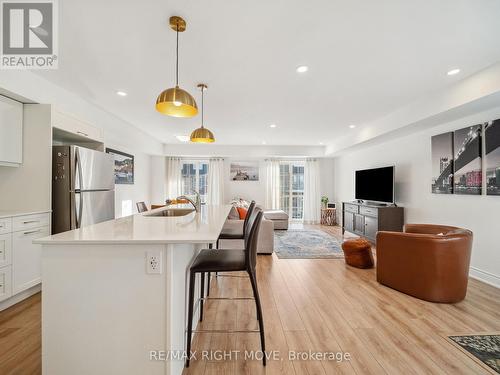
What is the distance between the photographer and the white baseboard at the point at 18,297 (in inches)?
88.5

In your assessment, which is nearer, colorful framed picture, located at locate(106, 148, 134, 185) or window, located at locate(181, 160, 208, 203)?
colorful framed picture, located at locate(106, 148, 134, 185)

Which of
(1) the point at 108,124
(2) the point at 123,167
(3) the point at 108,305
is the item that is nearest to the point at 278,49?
(3) the point at 108,305

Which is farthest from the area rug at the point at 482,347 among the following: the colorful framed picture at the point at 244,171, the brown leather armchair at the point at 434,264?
the colorful framed picture at the point at 244,171

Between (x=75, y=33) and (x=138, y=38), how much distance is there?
1.74 ft

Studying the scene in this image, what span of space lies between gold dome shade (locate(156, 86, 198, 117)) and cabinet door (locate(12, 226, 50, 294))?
1.88 meters

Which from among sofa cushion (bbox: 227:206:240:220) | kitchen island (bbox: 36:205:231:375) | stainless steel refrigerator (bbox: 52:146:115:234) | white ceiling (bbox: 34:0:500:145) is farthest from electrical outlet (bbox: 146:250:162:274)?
sofa cushion (bbox: 227:206:240:220)

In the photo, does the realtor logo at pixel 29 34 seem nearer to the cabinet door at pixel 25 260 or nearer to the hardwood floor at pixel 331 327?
the cabinet door at pixel 25 260

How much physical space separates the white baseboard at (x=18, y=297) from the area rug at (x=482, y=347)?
4.15 m

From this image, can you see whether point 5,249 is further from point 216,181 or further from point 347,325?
point 216,181

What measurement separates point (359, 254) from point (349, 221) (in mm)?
2209

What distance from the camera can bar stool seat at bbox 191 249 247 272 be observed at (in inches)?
62.4

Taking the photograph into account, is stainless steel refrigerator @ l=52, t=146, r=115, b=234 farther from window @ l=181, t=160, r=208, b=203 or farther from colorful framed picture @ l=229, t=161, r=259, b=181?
colorful framed picture @ l=229, t=161, r=259, b=181

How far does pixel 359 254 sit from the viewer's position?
3461 millimetres

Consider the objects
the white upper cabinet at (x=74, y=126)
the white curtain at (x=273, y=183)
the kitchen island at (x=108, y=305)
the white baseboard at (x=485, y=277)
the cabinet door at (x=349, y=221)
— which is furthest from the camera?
the white curtain at (x=273, y=183)
